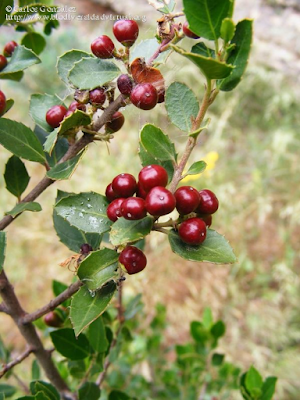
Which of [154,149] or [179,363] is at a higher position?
[154,149]

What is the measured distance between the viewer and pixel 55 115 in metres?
0.52

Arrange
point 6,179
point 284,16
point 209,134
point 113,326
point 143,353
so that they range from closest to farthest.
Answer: point 6,179 < point 113,326 < point 143,353 < point 209,134 < point 284,16

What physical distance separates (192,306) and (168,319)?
0.54 feet

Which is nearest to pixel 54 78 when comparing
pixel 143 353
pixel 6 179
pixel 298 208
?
pixel 298 208

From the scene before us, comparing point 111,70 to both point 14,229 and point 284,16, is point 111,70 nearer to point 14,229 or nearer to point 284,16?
point 14,229

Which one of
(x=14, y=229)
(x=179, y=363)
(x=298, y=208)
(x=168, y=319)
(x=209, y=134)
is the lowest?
(x=14, y=229)

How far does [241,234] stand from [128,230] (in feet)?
7.58

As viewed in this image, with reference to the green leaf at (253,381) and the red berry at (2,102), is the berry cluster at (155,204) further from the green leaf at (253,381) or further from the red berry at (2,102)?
the green leaf at (253,381)

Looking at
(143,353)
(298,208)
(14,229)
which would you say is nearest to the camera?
(143,353)

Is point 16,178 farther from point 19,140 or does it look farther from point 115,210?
point 115,210

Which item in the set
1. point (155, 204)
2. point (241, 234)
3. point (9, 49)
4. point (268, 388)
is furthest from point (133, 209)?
point (241, 234)

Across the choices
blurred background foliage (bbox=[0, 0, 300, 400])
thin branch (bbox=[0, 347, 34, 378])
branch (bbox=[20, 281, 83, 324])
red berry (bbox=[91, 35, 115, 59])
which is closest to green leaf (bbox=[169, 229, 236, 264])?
branch (bbox=[20, 281, 83, 324])

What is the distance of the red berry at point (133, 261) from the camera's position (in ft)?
1.42

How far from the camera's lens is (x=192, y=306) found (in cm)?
233
